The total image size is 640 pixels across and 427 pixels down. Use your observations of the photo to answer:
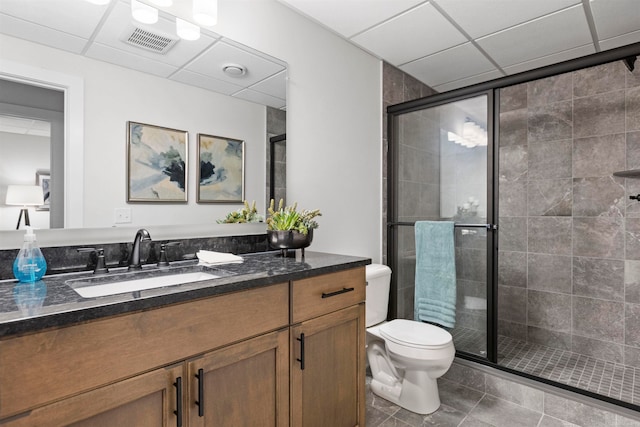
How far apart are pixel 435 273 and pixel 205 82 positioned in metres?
1.87

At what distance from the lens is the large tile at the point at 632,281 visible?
2.42 meters

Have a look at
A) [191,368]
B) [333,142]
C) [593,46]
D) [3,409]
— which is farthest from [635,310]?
[3,409]

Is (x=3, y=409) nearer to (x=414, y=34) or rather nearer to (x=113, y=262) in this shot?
A: (x=113, y=262)

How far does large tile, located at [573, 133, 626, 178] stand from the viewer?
2502mm

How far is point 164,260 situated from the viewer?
1476 mm

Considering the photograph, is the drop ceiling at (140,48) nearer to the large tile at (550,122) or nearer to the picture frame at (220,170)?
the picture frame at (220,170)

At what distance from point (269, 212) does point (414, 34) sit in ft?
4.99

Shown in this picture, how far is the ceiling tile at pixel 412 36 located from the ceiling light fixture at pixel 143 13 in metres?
1.32

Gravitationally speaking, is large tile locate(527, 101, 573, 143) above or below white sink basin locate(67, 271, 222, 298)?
above

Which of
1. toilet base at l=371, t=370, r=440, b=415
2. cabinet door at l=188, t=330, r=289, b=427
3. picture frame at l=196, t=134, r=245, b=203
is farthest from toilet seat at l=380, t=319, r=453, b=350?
picture frame at l=196, t=134, r=245, b=203

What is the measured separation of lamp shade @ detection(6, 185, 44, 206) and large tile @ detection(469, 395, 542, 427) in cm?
234

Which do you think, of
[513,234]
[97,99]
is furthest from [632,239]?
[97,99]

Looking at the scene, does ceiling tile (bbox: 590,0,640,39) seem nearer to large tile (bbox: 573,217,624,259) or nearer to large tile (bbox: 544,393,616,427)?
large tile (bbox: 573,217,624,259)

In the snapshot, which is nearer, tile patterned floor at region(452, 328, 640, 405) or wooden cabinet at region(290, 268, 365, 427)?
wooden cabinet at region(290, 268, 365, 427)
